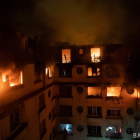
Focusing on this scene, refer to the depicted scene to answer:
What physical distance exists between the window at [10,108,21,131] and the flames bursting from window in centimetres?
180

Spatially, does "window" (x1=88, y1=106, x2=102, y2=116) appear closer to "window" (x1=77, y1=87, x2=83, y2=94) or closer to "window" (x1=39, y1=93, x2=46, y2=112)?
"window" (x1=77, y1=87, x2=83, y2=94)

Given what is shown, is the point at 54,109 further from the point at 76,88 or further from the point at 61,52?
the point at 61,52

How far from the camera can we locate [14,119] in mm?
7812

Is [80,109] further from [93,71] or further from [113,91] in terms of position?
[93,71]

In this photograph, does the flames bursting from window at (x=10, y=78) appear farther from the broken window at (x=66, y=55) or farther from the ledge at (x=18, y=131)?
the broken window at (x=66, y=55)

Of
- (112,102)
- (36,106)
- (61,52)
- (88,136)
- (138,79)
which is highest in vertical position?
(61,52)

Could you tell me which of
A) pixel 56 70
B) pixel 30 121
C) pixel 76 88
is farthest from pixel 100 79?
pixel 30 121

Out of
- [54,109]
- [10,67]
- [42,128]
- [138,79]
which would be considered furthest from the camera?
[54,109]

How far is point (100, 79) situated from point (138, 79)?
470 centimetres

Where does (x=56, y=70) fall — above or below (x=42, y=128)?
above

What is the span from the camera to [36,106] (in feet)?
33.6

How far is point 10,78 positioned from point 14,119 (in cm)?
277

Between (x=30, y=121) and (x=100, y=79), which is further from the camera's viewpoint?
(x=100, y=79)

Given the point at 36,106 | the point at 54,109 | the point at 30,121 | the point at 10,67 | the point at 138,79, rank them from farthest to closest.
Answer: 1. the point at 54,109
2. the point at 138,79
3. the point at 36,106
4. the point at 30,121
5. the point at 10,67
